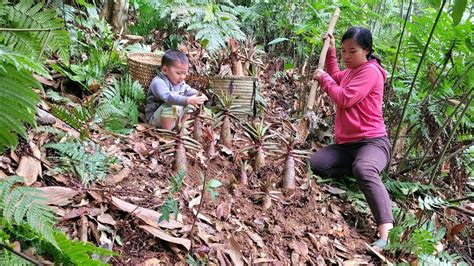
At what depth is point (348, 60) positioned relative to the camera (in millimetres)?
3346

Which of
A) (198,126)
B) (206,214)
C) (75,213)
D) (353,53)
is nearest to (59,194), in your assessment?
(75,213)

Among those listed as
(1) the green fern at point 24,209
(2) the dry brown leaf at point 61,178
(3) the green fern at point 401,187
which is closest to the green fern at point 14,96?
(1) the green fern at point 24,209

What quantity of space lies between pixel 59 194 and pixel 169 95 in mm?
1395

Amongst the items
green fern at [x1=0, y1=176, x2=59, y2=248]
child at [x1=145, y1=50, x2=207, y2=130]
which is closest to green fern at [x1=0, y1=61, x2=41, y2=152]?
green fern at [x1=0, y1=176, x2=59, y2=248]

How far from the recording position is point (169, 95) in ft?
10.7

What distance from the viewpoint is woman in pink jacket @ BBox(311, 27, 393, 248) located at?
3.13 metres

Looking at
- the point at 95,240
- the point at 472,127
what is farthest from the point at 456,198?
the point at 95,240

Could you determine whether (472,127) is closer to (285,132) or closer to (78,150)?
(285,132)

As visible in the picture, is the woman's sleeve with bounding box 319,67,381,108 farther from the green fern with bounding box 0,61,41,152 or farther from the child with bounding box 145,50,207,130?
the green fern with bounding box 0,61,41,152

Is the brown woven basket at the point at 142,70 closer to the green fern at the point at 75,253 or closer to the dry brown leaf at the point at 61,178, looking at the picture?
the dry brown leaf at the point at 61,178

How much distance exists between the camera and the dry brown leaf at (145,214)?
2.10 metres

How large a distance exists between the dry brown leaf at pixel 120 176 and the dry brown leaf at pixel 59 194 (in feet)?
0.89

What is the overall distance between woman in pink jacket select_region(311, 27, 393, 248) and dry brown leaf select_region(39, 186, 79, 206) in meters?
1.96

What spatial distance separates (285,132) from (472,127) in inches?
58.8
